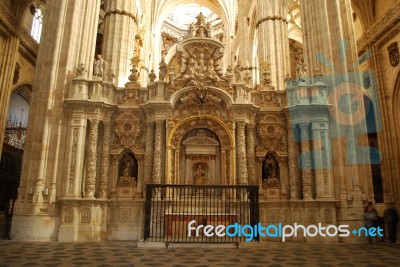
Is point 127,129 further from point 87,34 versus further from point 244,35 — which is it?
point 244,35

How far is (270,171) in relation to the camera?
47.7 ft

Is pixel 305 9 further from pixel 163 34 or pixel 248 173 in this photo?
pixel 163 34

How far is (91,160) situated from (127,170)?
5.33ft

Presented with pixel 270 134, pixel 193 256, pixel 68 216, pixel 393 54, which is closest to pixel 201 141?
pixel 270 134

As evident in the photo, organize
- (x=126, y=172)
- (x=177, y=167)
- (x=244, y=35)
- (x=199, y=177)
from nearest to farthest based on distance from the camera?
(x=126, y=172), (x=177, y=167), (x=199, y=177), (x=244, y=35)

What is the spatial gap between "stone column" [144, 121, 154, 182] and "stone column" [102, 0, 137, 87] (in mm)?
5810

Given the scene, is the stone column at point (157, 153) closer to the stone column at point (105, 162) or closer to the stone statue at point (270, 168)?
the stone column at point (105, 162)

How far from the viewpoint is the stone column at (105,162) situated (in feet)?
45.1

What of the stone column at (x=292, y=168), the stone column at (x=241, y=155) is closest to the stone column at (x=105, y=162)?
the stone column at (x=241, y=155)

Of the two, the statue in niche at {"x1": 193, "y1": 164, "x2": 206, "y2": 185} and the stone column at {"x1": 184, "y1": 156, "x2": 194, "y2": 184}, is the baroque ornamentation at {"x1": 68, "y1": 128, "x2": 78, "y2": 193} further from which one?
the statue in niche at {"x1": 193, "y1": 164, "x2": 206, "y2": 185}

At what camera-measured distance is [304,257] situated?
883 centimetres

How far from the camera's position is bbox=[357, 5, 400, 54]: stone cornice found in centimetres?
2012

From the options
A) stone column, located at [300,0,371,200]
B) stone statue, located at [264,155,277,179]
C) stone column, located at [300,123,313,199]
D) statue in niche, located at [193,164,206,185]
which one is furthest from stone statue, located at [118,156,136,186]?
stone column, located at [300,0,371,200]

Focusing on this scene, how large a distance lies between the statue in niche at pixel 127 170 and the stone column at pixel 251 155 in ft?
16.9
